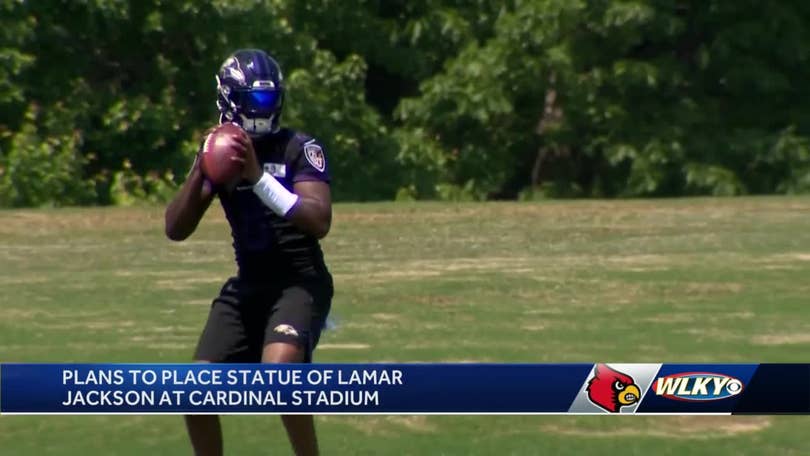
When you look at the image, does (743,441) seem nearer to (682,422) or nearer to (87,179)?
(682,422)

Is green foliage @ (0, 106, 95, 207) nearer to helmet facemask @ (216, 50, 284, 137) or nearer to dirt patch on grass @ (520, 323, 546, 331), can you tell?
dirt patch on grass @ (520, 323, 546, 331)

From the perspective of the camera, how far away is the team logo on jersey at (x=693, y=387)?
6754 millimetres

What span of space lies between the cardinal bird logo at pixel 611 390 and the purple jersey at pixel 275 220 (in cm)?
131

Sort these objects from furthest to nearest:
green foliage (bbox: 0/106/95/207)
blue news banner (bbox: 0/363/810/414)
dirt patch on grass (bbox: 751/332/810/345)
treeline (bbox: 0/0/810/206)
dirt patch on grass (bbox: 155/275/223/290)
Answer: treeline (bbox: 0/0/810/206)
green foliage (bbox: 0/106/95/207)
dirt patch on grass (bbox: 155/275/223/290)
dirt patch on grass (bbox: 751/332/810/345)
blue news banner (bbox: 0/363/810/414)

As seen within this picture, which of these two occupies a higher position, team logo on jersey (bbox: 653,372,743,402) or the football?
the football

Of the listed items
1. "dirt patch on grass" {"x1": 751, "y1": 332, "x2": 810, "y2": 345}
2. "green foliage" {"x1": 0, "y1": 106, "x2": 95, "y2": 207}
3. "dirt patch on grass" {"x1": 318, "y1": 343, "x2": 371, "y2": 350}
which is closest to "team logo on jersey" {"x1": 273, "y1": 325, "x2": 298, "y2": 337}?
"dirt patch on grass" {"x1": 318, "y1": 343, "x2": 371, "y2": 350}

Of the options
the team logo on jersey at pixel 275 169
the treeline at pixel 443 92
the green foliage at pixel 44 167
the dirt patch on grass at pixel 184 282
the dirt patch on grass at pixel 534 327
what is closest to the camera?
the team logo on jersey at pixel 275 169

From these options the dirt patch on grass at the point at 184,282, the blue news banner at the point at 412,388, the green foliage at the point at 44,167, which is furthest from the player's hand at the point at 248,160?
the green foliage at the point at 44,167

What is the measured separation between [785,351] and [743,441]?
262cm

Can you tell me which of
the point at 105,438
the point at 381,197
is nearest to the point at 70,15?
the point at 381,197

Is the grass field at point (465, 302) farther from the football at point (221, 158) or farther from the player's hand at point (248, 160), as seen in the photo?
the football at point (221, 158)

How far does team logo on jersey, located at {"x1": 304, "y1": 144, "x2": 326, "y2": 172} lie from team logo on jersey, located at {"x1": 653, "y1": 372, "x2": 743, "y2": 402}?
159cm

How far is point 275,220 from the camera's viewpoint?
7.37 meters

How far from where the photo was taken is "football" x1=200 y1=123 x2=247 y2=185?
22.6 ft
